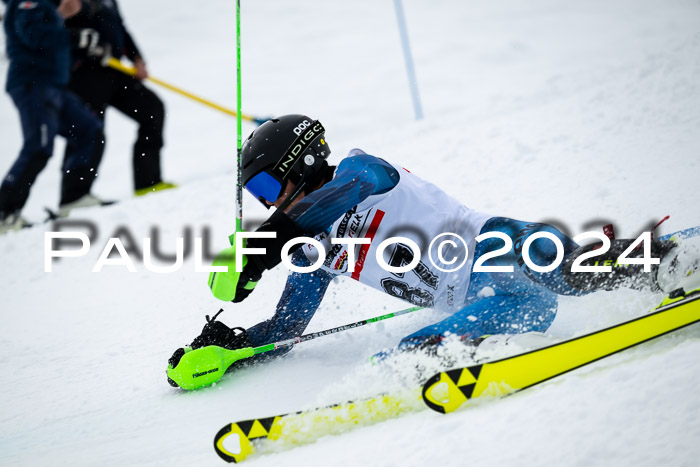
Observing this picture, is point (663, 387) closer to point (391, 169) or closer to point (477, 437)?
point (477, 437)

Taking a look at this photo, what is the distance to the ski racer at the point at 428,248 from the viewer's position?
2.61 meters

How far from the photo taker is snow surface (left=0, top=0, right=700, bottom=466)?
6.06 feet

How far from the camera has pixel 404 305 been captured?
3705mm

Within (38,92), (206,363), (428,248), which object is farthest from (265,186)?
(38,92)

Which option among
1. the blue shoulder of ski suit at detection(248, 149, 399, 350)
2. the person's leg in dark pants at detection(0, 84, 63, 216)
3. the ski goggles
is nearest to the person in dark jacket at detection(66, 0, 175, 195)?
the person's leg in dark pants at detection(0, 84, 63, 216)

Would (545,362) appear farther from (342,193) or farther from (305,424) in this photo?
(342,193)

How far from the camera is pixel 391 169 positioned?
111 inches

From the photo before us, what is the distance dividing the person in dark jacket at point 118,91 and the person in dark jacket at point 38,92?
0.69ft

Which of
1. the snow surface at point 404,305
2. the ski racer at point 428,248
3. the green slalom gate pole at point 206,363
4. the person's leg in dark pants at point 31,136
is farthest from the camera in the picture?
the person's leg in dark pants at point 31,136

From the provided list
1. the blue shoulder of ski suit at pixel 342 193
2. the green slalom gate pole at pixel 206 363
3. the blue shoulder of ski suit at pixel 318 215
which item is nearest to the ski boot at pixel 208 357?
the green slalom gate pole at pixel 206 363

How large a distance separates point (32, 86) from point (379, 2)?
12353mm

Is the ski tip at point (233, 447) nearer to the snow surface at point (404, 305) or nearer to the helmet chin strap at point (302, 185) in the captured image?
the snow surface at point (404, 305)

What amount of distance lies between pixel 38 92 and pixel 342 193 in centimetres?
441

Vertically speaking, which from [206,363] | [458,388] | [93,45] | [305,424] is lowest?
[206,363]
